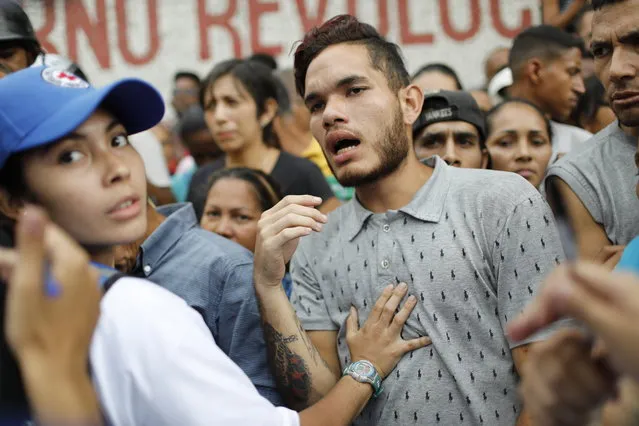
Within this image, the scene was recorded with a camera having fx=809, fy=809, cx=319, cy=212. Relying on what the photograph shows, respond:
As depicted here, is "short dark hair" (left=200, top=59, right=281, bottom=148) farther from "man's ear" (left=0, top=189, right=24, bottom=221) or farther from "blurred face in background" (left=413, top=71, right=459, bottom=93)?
"man's ear" (left=0, top=189, right=24, bottom=221)

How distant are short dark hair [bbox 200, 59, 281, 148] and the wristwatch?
8.14 ft

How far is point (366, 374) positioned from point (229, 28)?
6618 millimetres

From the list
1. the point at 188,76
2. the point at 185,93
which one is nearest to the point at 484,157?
the point at 185,93

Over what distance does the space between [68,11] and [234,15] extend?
175 cm

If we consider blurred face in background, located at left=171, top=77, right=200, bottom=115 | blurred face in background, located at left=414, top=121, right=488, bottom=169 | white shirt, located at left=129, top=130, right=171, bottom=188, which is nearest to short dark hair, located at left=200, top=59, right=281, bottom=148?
white shirt, located at left=129, top=130, right=171, bottom=188

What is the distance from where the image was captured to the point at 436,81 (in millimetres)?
5059

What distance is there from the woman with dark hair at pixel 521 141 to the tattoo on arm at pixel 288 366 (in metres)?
1.91

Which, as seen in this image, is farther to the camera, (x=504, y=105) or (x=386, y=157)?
(x=504, y=105)

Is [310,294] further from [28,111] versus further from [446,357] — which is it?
[28,111]

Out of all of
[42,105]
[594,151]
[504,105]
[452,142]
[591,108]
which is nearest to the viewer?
[42,105]

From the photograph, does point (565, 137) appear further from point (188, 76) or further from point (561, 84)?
point (188, 76)

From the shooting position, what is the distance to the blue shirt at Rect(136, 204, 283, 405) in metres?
2.52

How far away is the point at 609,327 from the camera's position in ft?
3.56

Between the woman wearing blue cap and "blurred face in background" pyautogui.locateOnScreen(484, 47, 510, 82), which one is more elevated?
the woman wearing blue cap
